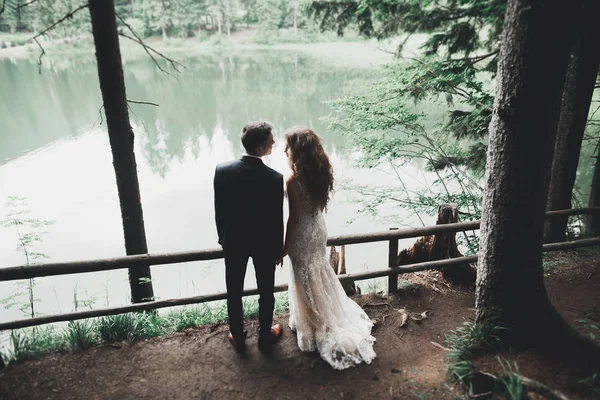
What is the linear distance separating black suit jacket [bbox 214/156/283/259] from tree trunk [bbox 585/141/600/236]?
6.60m

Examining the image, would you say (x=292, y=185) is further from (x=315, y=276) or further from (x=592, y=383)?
(x=592, y=383)

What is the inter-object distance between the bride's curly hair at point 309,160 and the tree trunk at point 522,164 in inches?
49.6

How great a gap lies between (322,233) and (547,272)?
378cm

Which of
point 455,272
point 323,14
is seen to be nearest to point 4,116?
point 323,14

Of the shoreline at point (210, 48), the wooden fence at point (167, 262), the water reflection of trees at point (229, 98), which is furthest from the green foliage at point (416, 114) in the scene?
the shoreline at point (210, 48)

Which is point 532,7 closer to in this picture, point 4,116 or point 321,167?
point 321,167

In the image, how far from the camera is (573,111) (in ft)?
17.8

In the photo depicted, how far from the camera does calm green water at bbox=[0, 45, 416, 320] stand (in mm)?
8773

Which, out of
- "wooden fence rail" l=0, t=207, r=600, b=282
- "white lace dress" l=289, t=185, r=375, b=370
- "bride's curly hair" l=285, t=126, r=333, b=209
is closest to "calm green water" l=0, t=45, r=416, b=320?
"bride's curly hair" l=285, t=126, r=333, b=209

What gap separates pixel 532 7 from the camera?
2.23m

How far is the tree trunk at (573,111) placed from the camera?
5.07 metres

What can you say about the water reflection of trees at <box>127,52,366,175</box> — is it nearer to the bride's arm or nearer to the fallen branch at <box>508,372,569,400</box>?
the bride's arm

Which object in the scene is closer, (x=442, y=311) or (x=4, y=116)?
(x=442, y=311)

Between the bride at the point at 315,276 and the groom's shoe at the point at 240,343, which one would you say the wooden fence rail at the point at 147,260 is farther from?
the groom's shoe at the point at 240,343
